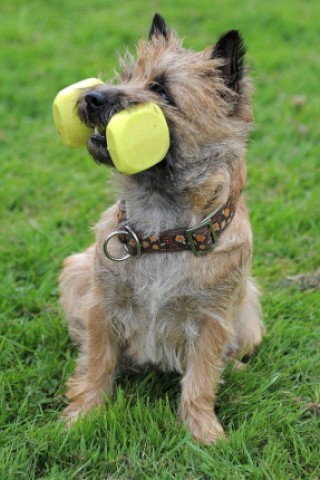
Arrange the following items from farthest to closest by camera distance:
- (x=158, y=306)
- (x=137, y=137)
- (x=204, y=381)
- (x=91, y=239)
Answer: (x=91, y=239) → (x=204, y=381) → (x=158, y=306) → (x=137, y=137)

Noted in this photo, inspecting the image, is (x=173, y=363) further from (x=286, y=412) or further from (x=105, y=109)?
(x=105, y=109)

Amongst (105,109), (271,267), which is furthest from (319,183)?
(105,109)

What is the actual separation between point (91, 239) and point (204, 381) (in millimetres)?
1711

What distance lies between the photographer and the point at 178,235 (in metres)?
2.89

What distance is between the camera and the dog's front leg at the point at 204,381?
3006 millimetres

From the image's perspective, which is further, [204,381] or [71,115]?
[204,381]

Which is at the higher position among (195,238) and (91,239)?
(195,238)

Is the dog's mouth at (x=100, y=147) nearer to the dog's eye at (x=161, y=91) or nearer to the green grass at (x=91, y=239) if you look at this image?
the dog's eye at (x=161, y=91)

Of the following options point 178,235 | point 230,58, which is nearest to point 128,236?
point 178,235

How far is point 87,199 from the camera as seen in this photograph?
499 centimetres

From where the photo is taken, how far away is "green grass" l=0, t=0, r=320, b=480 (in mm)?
2830

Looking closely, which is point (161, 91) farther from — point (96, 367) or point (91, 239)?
point (91, 239)

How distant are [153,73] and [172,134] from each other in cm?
28

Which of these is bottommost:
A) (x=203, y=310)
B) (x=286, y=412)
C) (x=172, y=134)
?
(x=286, y=412)
